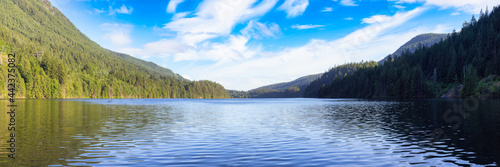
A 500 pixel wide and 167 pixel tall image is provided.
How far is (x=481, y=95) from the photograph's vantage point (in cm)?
17038

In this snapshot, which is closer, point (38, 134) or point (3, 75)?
point (38, 134)

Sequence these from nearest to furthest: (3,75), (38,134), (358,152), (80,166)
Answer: (80,166)
(358,152)
(38,134)
(3,75)

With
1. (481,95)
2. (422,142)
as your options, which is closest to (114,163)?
(422,142)

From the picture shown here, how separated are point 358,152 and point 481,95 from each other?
192126 mm

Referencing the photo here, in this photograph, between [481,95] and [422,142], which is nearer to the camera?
[422,142]

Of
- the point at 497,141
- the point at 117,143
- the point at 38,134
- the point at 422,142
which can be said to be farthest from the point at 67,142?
the point at 497,141

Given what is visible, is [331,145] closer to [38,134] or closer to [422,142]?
[422,142]

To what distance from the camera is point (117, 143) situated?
26.4 meters

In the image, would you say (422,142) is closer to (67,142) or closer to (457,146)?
(457,146)

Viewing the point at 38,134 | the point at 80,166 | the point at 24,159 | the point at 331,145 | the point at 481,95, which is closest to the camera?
the point at 80,166

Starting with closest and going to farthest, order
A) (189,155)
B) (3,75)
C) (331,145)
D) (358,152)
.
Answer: (189,155) < (358,152) < (331,145) < (3,75)

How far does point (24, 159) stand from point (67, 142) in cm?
722

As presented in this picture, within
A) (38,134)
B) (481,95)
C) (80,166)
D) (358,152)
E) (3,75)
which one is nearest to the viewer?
(80,166)

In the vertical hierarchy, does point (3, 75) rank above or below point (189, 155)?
above
